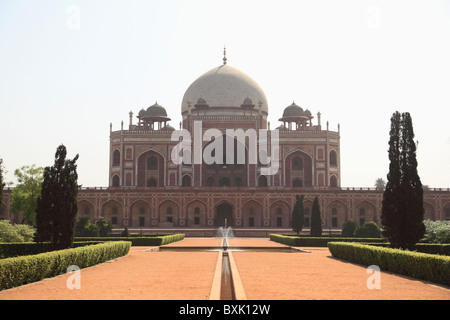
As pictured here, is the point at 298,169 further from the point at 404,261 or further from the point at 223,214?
the point at 404,261

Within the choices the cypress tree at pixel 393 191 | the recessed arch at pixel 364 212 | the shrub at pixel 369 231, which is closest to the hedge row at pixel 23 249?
the cypress tree at pixel 393 191

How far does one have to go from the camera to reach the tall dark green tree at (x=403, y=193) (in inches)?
599

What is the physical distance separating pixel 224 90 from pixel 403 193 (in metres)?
40.0

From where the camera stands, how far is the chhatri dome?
5350cm

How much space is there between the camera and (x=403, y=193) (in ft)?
51.1

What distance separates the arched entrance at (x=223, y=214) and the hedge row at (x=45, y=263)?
30009 millimetres

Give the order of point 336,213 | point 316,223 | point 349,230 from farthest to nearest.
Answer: point 336,213 < point 349,230 < point 316,223

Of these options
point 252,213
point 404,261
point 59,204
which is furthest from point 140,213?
point 404,261

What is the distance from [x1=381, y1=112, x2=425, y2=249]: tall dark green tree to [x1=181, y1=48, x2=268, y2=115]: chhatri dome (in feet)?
120

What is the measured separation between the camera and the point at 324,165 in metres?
49.8

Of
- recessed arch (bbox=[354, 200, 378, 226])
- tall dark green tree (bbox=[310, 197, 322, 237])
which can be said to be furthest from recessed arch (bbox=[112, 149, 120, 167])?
tall dark green tree (bbox=[310, 197, 322, 237])

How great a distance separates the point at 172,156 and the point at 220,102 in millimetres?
8462

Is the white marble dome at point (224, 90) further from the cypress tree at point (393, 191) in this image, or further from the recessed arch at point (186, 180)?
the cypress tree at point (393, 191)
